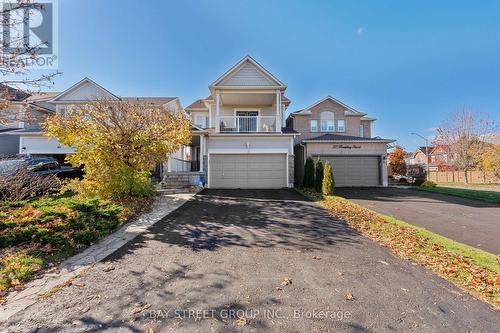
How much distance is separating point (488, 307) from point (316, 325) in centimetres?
243

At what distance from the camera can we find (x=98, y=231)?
577 centimetres

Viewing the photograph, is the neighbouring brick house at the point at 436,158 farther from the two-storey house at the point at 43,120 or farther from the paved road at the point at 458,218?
the two-storey house at the point at 43,120

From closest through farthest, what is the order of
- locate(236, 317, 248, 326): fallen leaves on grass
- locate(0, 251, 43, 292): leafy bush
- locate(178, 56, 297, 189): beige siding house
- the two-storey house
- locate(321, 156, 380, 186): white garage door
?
locate(236, 317, 248, 326): fallen leaves on grass, locate(0, 251, 43, 292): leafy bush, locate(178, 56, 297, 189): beige siding house, the two-storey house, locate(321, 156, 380, 186): white garage door

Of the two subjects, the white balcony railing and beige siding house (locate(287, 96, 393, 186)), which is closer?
the white balcony railing

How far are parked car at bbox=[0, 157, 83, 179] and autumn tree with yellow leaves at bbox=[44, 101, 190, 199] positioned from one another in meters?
1.44

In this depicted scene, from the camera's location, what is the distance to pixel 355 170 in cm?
1814

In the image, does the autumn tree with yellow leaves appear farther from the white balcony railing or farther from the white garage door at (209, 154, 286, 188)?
the white balcony railing

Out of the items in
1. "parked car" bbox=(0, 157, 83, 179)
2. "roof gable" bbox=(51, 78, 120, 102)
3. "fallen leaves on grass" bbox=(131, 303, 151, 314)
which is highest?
"roof gable" bbox=(51, 78, 120, 102)

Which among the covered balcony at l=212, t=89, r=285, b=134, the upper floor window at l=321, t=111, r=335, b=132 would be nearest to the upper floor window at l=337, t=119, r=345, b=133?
the upper floor window at l=321, t=111, r=335, b=132

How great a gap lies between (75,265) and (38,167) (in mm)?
8096

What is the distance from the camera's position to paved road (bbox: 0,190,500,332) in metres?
2.68

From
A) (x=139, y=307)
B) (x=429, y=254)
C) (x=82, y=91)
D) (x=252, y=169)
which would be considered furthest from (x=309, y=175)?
(x=82, y=91)

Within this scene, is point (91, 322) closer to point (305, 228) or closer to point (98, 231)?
point (98, 231)

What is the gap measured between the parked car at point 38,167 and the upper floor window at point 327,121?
18.6 m
